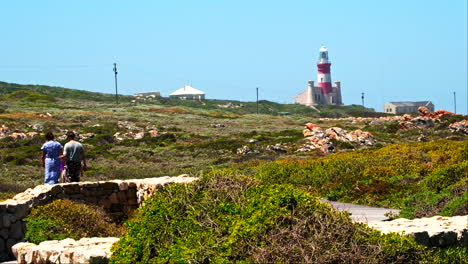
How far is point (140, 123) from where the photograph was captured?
230ft

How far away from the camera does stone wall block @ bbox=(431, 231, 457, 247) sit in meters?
10.5

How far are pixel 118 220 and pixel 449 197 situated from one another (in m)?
6.93

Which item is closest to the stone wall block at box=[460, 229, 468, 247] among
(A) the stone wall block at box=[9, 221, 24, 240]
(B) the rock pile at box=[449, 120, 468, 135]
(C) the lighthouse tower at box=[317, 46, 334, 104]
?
(A) the stone wall block at box=[9, 221, 24, 240]

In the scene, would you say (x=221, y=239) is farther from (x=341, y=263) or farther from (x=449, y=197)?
(x=449, y=197)

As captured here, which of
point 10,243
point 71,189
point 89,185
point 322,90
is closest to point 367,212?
point 89,185

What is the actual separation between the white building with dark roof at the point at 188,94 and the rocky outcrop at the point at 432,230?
6099 inches

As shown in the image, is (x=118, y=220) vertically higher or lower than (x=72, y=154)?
lower

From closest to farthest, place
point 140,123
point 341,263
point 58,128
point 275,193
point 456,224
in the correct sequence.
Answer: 1. point 341,263
2. point 275,193
3. point 456,224
4. point 58,128
5. point 140,123

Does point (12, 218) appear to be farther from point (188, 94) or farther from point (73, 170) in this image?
point (188, 94)

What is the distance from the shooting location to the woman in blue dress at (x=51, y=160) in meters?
16.9

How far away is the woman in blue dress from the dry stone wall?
3.46 ft

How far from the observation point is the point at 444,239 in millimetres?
10648

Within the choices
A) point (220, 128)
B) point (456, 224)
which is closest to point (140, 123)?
point (220, 128)

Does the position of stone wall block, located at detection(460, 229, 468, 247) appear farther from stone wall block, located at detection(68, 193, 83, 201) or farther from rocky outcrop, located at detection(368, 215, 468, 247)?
stone wall block, located at detection(68, 193, 83, 201)
